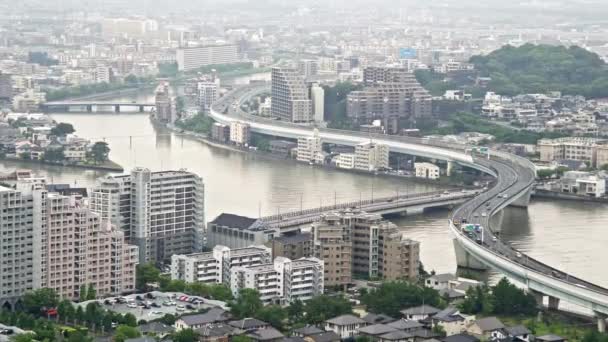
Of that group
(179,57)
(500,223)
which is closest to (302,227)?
(500,223)

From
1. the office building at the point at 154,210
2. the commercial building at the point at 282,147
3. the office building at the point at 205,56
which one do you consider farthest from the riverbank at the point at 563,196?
the office building at the point at 205,56

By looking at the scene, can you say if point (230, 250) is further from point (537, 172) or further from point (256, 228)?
point (537, 172)

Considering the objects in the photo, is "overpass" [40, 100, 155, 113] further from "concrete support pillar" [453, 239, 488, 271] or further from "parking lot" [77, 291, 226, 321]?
"parking lot" [77, 291, 226, 321]

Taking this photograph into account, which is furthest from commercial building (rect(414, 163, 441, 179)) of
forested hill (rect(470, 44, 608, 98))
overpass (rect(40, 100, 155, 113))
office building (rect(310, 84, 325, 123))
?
overpass (rect(40, 100, 155, 113))

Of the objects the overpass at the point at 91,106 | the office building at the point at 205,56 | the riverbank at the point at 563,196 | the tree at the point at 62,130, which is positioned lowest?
the office building at the point at 205,56

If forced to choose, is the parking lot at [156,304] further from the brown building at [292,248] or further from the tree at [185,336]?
the brown building at [292,248]
